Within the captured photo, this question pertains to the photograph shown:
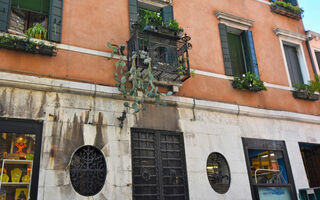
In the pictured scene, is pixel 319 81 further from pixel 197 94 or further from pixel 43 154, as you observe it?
pixel 43 154

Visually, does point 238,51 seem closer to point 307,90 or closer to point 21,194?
point 307,90

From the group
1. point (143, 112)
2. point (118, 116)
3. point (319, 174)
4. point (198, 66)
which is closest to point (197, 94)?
point (198, 66)

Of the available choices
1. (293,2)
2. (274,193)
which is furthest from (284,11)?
(274,193)

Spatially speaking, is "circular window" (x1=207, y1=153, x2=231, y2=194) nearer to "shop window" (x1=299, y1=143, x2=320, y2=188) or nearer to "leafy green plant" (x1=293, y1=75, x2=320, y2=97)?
"shop window" (x1=299, y1=143, x2=320, y2=188)

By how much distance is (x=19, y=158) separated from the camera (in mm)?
6770

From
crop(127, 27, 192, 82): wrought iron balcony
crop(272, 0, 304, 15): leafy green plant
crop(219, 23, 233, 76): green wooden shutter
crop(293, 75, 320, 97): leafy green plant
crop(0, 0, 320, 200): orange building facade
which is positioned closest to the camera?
crop(0, 0, 320, 200): orange building facade

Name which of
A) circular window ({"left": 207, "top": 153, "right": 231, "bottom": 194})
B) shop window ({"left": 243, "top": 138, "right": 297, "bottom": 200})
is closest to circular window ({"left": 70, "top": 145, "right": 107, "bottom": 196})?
circular window ({"left": 207, "top": 153, "right": 231, "bottom": 194})

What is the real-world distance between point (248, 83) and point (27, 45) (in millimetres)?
Result: 6139

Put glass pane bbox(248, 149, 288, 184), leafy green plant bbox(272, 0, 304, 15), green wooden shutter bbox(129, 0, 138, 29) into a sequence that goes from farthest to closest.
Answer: leafy green plant bbox(272, 0, 304, 15), glass pane bbox(248, 149, 288, 184), green wooden shutter bbox(129, 0, 138, 29)

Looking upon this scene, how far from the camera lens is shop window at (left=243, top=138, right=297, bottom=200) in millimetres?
9180

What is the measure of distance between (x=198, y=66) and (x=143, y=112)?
2.39 meters

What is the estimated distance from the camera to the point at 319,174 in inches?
435

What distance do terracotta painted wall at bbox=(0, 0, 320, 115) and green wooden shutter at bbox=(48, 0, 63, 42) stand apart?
0.44ft

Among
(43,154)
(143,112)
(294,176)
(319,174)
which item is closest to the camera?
(43,154)
